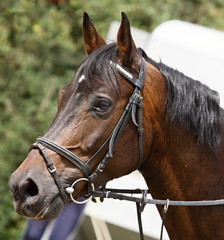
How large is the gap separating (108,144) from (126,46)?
541 millimetres

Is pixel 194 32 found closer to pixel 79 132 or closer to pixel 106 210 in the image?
pixel 106 210

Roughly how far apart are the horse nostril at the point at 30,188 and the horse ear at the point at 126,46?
2.71 ft

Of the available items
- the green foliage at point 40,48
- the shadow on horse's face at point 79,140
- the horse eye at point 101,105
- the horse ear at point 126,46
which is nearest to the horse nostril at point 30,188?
the shadow on horse's face at point 79,140

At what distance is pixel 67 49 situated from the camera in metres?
8.64

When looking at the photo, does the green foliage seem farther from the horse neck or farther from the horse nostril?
the horse nostril

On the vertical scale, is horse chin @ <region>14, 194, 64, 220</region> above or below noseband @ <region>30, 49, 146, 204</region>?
below

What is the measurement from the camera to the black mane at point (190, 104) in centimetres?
390

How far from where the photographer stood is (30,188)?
12.0 ft

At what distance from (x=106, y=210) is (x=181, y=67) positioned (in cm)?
124

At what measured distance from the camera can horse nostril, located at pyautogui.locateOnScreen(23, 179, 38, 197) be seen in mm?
3619

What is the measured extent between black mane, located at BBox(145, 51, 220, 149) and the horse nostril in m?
0.84

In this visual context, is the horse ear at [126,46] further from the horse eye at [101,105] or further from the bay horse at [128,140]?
the horse eye at [101,105]

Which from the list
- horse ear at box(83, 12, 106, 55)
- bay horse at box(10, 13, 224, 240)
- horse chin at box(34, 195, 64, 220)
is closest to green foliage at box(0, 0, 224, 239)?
horse ear at box(83, 12, 106, 55)

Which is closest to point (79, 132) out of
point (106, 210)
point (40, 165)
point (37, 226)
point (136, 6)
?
point (40, 165)
